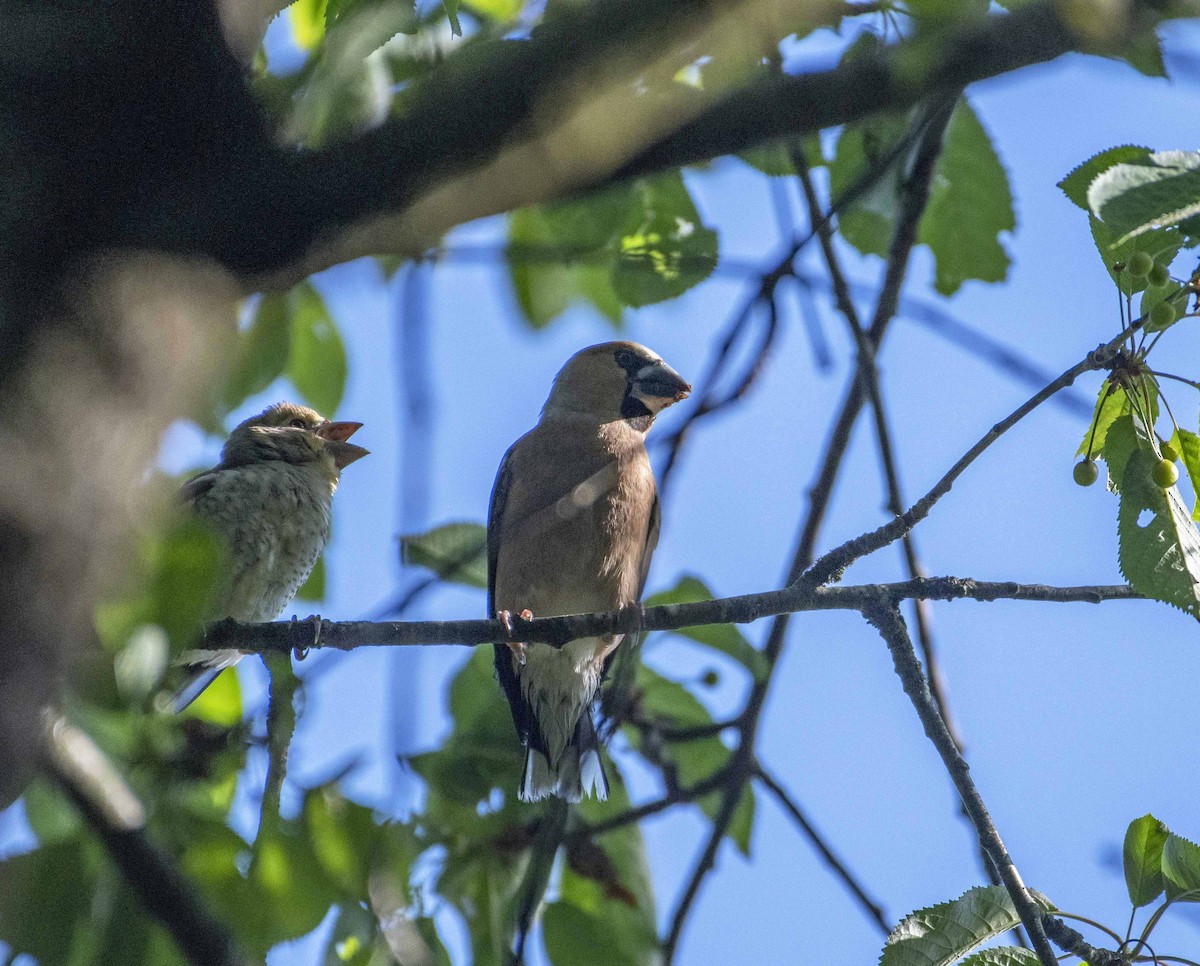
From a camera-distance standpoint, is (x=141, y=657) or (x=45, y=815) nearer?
(x=141, y=657)

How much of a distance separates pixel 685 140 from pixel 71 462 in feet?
2.77

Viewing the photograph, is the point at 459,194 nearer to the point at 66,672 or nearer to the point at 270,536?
the point at 66,672

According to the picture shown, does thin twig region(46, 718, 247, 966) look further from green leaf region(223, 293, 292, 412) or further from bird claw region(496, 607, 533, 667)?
green leaf region(223, 293, 292, 412)

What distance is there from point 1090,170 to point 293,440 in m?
4.74

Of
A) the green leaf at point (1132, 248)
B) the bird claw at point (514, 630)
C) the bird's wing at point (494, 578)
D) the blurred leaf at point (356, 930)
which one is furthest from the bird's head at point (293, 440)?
the green leaf at point (1132, 248)

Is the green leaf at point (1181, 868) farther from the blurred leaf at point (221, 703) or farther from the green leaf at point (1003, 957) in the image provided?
the blurred leaf at point (221, 703)

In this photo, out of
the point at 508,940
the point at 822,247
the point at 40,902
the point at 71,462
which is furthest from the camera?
the point at 822,247

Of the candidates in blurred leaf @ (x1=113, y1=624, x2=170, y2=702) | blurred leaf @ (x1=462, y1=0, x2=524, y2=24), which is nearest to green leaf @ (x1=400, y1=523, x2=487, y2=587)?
blurred leaf @ (x1=462, y1=0, x2=524, y2=24)

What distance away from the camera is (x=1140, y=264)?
110 inches

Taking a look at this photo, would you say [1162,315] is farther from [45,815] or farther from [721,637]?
[45,815]

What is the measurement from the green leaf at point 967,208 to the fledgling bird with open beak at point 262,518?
10.4 ft

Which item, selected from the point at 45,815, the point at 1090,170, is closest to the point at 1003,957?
the point at 1090,170

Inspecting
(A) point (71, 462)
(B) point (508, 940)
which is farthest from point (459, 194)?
(B) point (508, 940)

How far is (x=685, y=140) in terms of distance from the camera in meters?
1.52
